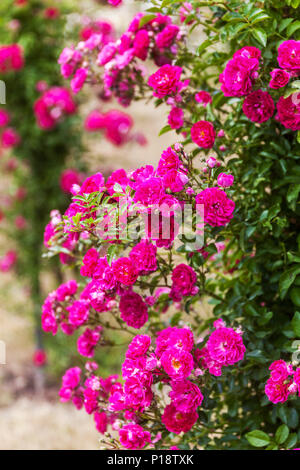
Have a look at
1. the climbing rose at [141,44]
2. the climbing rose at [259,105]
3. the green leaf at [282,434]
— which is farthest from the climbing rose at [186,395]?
the climbing rose at [141,44]

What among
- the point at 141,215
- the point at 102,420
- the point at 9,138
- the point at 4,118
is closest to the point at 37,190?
the point at 9,138

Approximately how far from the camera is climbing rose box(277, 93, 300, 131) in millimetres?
1049

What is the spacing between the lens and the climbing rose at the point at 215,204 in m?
0.99

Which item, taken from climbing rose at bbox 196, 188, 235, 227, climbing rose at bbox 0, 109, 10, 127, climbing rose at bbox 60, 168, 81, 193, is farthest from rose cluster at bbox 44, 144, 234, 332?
climbing rose at bbox 0, 109, 10, 127

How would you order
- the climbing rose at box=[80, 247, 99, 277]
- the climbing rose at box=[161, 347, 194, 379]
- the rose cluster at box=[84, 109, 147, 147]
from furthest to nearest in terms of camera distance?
the rose cluster at box=[84, 109, 147, 147], the climbing rose at box=[80, 247, 99, 277], the climbing rose at box=[161, 347, 194, 379]

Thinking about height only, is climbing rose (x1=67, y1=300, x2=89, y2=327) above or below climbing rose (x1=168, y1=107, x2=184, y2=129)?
below

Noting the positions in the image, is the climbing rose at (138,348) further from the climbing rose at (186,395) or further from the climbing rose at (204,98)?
the climbing rose at (204,98)

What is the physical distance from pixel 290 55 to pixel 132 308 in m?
0.60

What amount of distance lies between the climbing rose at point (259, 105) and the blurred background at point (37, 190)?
1.88 m

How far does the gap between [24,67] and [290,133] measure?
2.07 meters

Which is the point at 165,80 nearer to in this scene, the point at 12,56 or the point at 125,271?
the point at 125,271

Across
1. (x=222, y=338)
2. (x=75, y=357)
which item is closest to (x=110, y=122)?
(x=75, y=357)

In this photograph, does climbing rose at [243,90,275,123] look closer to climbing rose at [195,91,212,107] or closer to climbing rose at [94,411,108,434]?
climbing rose at [195,91,212,107]

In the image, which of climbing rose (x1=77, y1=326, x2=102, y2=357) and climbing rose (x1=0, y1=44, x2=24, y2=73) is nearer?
climbing rose (x1=77, y1=326, x2=102, y2=357)
